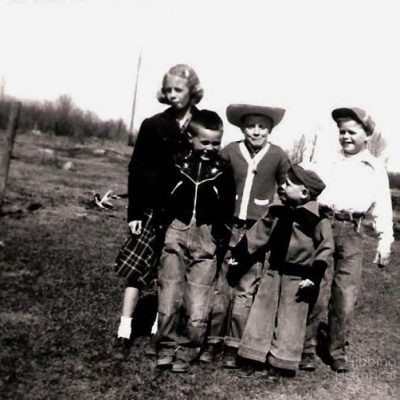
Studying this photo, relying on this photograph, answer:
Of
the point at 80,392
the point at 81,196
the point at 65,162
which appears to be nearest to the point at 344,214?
the point at 80,392

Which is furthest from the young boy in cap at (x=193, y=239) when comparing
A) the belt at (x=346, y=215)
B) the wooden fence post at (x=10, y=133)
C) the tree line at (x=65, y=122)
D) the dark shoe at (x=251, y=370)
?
the tree line at (x=65, y=122)

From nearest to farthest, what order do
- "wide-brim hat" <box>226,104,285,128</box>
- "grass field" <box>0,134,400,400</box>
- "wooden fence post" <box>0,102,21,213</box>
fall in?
1. "grass field" <box>0,134,400,400</box>
2. "wide-brim hat" <box>226,104,285,128</box>
3. "wooden fence post" <box>0,102,21,213</box>

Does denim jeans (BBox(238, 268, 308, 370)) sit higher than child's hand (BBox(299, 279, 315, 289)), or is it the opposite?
child's hand (BBox(299, 279, 315, 289))

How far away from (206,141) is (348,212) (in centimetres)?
124

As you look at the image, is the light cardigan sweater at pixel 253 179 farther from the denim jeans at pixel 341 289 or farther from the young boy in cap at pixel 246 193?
the denim jeans at pixel 341 289

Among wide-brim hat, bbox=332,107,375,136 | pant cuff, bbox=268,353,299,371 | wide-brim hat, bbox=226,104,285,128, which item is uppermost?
wide-brim hat, bbox=332,107,375,136

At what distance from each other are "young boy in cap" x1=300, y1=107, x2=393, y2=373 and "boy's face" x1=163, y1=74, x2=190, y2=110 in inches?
47.1

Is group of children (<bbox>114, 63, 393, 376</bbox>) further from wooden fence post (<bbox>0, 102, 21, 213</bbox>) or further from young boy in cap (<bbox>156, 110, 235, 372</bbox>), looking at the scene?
wooden fence post (<bbox>0, 102, 21, 213</bbox>)

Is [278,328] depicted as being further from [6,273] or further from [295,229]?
[6,273]

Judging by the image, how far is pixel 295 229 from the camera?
3.83 m

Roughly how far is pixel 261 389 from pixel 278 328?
49 centimetres

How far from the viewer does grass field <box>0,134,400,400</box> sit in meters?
3.28

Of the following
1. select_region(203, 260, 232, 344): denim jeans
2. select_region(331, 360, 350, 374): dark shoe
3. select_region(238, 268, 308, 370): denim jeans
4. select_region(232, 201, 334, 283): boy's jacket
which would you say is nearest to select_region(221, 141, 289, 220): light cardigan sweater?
select_region(232, 201, 334, 283): boy's jacket

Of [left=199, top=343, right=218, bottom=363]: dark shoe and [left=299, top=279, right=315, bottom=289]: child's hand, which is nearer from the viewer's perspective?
[left=299, top=279, right=315, bottom=289]: child's hand
